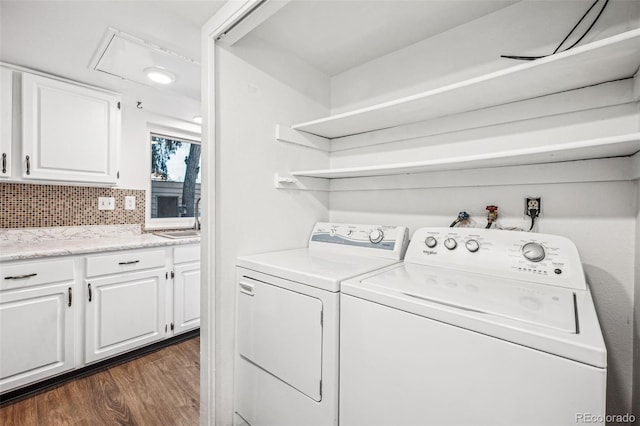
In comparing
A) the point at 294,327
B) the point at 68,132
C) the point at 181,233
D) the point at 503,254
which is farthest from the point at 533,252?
the point at 68,132

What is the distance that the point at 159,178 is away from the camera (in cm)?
311

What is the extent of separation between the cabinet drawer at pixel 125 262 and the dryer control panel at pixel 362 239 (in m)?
1.40

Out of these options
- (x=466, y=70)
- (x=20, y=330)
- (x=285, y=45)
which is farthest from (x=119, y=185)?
(x=466, y=70)

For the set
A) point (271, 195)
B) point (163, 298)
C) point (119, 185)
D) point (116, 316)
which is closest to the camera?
point (271, 195)

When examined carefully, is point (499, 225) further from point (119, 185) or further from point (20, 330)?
point (119, 185)

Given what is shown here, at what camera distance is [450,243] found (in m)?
1.34

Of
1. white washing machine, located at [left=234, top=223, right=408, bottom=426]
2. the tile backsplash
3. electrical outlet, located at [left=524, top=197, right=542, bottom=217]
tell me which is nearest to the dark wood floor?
white washing machine, located at [left=234, top=223, right=408, bottom=426]

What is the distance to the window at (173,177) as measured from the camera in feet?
10.1

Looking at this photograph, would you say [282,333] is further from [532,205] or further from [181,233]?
[181,233]

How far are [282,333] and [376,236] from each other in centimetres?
71

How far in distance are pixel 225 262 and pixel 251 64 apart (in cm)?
111

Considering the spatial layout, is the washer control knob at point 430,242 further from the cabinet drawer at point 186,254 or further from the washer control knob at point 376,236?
the cabinet drawer at point 186,254

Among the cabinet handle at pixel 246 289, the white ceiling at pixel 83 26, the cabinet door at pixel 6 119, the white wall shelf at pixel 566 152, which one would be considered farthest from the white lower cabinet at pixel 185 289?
the white wall shelf at pixel 566 152

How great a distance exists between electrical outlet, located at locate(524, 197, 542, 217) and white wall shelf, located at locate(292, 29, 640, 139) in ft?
1.52
